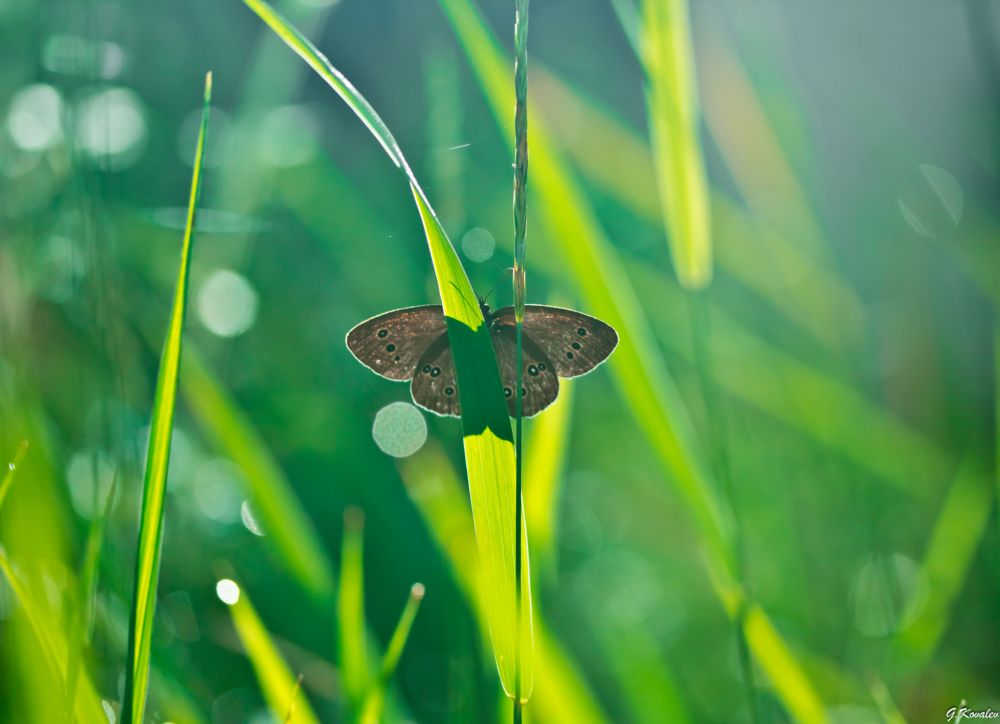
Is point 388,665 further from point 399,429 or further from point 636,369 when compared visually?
point 399,429

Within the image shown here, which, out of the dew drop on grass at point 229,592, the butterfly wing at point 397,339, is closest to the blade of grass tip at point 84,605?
the dew drop on grass at point 229,592

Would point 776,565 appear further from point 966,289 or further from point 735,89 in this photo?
point 966,289

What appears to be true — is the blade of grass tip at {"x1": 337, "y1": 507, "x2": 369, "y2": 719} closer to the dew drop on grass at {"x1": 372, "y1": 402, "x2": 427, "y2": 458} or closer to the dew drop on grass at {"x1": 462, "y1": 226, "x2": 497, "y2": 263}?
the dew drop on grass at {"x1": 462, "y1": 226, "x2": 497, "y2": 263}

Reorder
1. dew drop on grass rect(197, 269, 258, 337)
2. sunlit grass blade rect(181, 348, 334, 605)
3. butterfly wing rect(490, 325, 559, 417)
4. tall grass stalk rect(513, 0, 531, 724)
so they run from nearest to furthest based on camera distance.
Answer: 1. tall grass stalk rect(513, 0, 531, 724)
2. butterfly wing rect(490, 325, 559, 417)
3. sunlit grass blade rect(181, 348, 334, 605)
4. dew drop on grass rect(197, 269, 258, 337)

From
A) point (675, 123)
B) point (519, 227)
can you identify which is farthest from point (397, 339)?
point (675, 123)

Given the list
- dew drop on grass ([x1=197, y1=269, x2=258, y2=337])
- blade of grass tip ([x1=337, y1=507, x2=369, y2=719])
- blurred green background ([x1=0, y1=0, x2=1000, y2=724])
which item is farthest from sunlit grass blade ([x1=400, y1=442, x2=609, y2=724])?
dew drop on grass ([x1=197, y1=269, x2=258, y2=337])

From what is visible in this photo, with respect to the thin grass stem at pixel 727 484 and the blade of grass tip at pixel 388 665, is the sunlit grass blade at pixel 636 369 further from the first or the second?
the blade of grass tip at pixel 388 665
